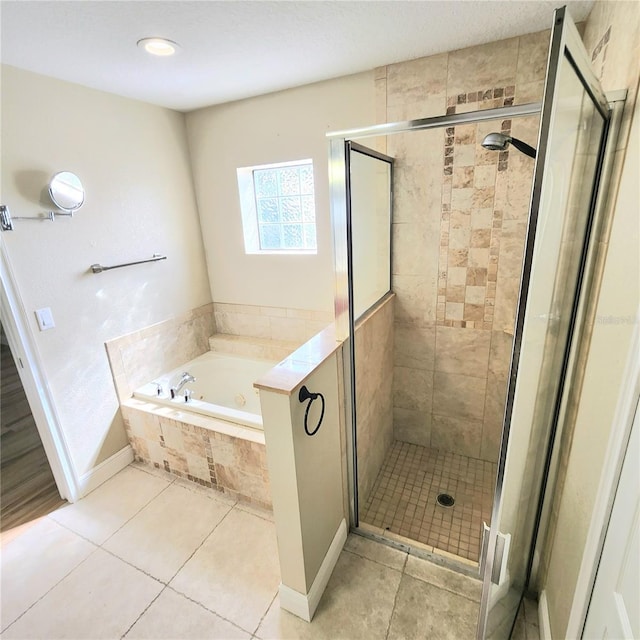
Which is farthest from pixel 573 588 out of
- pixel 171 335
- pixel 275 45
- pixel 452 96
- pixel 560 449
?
pixel 171 335

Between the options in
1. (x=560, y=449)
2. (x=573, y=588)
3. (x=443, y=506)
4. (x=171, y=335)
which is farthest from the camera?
(x=171, y=335)

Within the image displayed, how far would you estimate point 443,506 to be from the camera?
2139mm

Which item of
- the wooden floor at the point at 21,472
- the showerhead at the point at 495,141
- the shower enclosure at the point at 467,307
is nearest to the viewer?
the shower enclosure at the point at 467,307

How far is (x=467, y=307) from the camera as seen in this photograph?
2.24m

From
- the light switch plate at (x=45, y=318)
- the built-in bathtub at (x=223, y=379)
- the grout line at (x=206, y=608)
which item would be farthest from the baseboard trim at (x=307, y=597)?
the light switch plate at (x=45, y=318)

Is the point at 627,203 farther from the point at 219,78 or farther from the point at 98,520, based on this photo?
the point at 98,520

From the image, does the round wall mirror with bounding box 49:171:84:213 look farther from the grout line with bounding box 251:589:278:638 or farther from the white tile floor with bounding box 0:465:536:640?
the grout line with bounding box 251:589:278:638

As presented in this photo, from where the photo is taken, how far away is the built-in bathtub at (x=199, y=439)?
2.02 metres

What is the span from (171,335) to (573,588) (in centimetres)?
271

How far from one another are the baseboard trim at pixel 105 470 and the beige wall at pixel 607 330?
2570 mm

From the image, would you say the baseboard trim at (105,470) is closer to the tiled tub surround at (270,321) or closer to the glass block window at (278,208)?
the tiled tub surround at (270,321)

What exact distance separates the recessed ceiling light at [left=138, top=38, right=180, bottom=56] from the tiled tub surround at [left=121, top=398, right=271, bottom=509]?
1986 mm

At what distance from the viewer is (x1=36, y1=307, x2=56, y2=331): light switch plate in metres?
1.95

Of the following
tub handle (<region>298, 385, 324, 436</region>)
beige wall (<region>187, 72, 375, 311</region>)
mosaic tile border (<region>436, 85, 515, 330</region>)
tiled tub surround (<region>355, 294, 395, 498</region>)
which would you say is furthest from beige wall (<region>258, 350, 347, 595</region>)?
mosaic tile border (<region>436, 85, 515, 330</region>)
